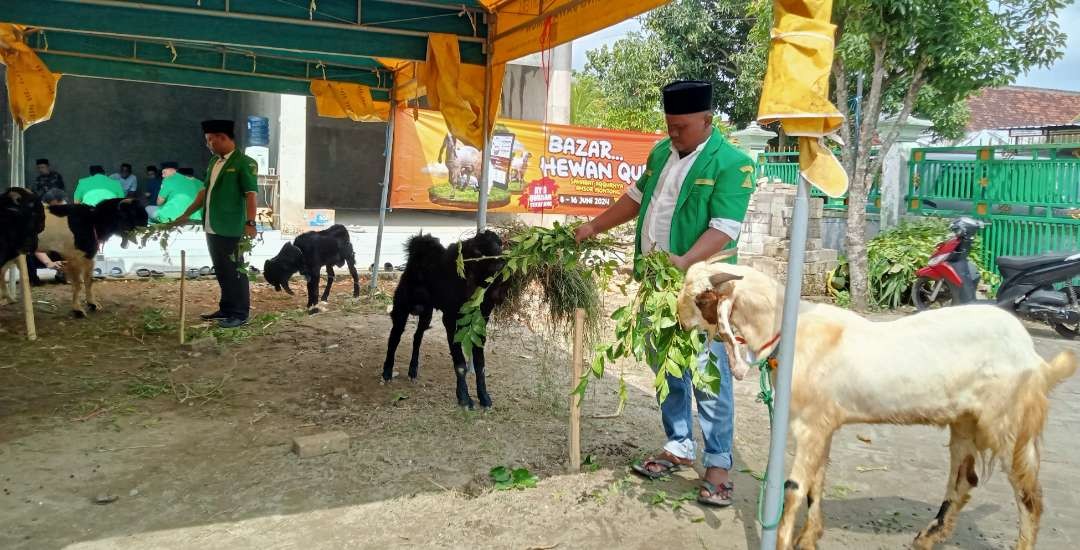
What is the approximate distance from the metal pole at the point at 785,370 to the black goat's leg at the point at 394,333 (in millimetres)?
3282

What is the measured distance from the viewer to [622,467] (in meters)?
4.20

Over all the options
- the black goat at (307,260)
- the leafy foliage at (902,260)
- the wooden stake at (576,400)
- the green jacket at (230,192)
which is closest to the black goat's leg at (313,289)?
the black goat at (307,260)

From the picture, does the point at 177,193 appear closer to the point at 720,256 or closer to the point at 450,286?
the point at 450,286

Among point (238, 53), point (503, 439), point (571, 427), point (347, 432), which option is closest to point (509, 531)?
point (571, 427)

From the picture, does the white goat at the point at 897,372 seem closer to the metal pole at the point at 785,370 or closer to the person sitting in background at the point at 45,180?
the metal pole at the point at 785,370

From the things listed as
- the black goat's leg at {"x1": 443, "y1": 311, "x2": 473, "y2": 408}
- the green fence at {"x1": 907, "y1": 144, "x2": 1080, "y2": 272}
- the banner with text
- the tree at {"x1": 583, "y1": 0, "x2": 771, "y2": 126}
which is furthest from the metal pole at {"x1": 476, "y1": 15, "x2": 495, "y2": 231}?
the tree at {"x1": 583, "y1": 0, "x2": 771, "y2": 126}

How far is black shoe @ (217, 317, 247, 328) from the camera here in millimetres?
7231

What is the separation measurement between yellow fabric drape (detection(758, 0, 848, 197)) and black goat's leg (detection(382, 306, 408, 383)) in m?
3.52

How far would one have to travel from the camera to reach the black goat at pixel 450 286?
4746 mm

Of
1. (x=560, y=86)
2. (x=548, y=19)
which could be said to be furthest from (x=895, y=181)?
(x=548, y=19)

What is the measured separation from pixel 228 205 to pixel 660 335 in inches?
208

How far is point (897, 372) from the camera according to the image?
2955 mm

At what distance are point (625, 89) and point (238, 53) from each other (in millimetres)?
17614

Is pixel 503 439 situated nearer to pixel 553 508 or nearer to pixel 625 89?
pixel 553 508
